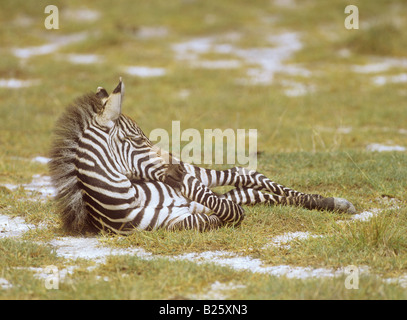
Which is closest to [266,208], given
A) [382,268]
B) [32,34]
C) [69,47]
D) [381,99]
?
[382,268]

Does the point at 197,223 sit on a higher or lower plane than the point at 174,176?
lower

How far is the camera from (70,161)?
5.27 metres

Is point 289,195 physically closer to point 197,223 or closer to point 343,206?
point 343,206

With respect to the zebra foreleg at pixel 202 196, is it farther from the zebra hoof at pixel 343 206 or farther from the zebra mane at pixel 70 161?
the zebra hoof at pixel 343 206

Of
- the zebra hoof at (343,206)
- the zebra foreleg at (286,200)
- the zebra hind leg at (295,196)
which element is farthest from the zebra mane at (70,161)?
the zebra hoof at (343,206)

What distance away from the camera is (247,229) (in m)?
5.51

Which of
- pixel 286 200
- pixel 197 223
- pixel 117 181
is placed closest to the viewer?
pixel 117 181

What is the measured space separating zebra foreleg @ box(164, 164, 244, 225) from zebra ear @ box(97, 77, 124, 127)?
0.73 metres

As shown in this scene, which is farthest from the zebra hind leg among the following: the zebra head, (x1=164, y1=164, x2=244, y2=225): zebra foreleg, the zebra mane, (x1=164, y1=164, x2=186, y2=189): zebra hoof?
the zebra mane

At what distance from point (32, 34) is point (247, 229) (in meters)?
14.0

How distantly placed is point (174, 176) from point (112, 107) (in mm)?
882

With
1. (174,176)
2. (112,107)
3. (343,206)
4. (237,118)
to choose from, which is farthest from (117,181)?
(237,118)

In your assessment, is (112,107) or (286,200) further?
(286,200)
